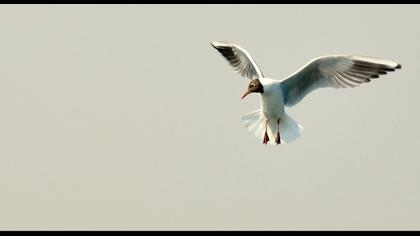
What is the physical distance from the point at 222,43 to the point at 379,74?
2953mm

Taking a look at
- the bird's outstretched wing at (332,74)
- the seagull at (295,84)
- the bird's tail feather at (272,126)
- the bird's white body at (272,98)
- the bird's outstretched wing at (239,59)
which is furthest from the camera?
the bird's outstretched wing at (239,59)

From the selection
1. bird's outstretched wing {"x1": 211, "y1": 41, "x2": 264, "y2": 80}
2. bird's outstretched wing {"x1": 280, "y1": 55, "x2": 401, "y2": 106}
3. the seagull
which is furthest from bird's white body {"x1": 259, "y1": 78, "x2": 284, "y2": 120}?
bird's outstretched wing {"x1": 211, "y1": 41, "x2": 264, "y2": 80}

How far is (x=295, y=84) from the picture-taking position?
1201 cm

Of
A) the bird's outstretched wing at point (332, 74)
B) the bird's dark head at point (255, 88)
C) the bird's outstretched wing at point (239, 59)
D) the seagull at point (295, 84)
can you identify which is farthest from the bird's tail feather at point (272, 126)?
the bird's outstretched wing at point (239, 59)

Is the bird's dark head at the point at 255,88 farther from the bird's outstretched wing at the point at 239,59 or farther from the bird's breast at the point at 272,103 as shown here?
Answer: the bird's outstretched wing at the point at 239,59

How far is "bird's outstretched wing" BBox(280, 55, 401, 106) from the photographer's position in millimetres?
11102

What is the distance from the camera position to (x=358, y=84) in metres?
11.5

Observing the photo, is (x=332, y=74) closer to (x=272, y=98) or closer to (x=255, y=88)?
(x=272, y=98)

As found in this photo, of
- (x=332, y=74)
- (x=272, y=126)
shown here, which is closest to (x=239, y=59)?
(x=272, y=126)

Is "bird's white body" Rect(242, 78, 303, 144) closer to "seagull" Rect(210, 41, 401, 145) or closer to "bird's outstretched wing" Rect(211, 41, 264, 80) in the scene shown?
"seagull" Rect(210, 41, 401, 145)

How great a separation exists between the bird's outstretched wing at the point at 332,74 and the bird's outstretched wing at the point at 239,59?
978 millimetres

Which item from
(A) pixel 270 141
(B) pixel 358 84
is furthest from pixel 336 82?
(A) pixel 270 141

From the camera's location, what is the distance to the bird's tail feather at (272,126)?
480 inches

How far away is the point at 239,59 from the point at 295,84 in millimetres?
1433
